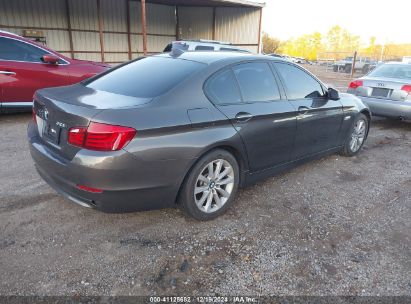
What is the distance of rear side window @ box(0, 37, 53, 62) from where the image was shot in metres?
5.98

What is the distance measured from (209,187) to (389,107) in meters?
5.39

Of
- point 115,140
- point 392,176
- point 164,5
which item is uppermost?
point 164,5

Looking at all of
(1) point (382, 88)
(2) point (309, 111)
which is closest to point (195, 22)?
(1) point (382, 88)

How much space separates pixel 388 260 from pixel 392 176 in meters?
2.17

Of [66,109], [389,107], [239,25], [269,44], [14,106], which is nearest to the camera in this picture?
[66,109]

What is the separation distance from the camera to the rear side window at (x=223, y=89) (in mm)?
2955

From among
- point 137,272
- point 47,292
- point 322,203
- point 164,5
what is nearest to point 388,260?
point 322,203

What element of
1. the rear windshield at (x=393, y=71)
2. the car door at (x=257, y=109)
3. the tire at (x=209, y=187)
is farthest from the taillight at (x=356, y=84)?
the tire at (x=209, y=187)

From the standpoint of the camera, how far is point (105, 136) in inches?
92.1

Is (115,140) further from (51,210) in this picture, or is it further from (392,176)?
(392,176)

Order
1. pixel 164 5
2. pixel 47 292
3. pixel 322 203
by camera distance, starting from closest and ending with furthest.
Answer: pixel 47 292
pixel 322 203
pixel 164 5

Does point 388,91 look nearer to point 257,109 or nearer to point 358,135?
point 358,135

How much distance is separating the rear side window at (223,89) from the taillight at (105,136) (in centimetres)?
89

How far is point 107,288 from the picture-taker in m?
2.19
